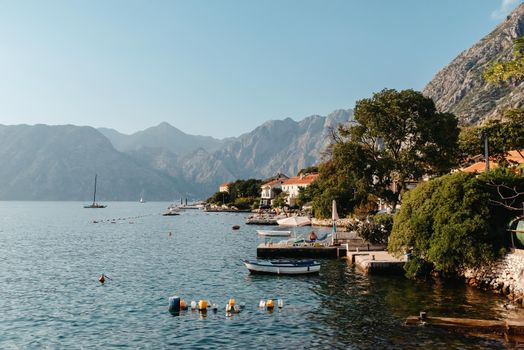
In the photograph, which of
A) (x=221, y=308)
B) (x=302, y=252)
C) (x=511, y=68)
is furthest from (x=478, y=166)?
(x=511, y=68)

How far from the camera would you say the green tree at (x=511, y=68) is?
40.7 feet

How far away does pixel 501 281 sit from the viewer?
31.9 meters

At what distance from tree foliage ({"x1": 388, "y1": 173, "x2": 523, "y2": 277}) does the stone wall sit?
93 cm

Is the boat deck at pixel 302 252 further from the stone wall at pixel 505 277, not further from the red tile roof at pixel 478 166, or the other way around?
the red tile roof at pixel 478 166

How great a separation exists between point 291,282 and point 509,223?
18.1 m

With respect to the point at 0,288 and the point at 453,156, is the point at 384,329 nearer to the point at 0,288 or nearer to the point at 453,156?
the point at 0,288

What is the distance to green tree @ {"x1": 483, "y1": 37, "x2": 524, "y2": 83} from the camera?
12.4 meters

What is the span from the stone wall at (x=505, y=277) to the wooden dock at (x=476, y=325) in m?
6.86

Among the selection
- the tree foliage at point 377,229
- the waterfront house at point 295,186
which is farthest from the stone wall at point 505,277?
the waterfront house at point 295,186

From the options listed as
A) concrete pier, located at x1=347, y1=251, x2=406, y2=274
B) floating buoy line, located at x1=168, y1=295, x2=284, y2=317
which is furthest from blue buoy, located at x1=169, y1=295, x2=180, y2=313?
concrete pier, located at x1=347, y1=251, x2=406, y2=274

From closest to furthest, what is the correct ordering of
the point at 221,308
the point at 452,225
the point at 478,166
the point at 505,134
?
the point at 221,308 < the point at 452,225 < the point at 505,134 < the point at 478,166

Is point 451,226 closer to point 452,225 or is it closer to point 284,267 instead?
point 452,225

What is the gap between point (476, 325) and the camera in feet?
76.6

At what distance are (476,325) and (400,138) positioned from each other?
156 ft
